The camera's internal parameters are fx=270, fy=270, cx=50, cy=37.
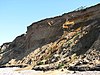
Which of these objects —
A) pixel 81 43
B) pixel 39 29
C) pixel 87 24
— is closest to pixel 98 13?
pixel 87 24

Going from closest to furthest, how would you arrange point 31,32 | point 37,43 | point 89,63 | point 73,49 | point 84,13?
point 89,63, point 73,49, point 84,13, point 37,43, point 31,32

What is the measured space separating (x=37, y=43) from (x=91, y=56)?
37944 mm

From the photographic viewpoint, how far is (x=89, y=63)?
1693 inches

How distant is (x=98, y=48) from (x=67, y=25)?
1024 inches

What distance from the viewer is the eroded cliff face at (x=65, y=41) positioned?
48844mm

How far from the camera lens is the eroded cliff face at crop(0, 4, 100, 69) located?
48844 mm

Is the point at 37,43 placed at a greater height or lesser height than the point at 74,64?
greater

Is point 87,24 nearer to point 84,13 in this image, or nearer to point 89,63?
point 84,13

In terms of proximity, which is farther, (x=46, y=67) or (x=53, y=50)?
(x=53, y=50)

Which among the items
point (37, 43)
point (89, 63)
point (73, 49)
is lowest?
point (89, 63)

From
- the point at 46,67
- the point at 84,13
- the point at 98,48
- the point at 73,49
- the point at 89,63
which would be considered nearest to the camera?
the point at 89,63

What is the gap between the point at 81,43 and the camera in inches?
2141

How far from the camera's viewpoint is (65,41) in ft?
206

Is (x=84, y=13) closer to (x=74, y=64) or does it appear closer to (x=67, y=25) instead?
(x=67, y=25)
